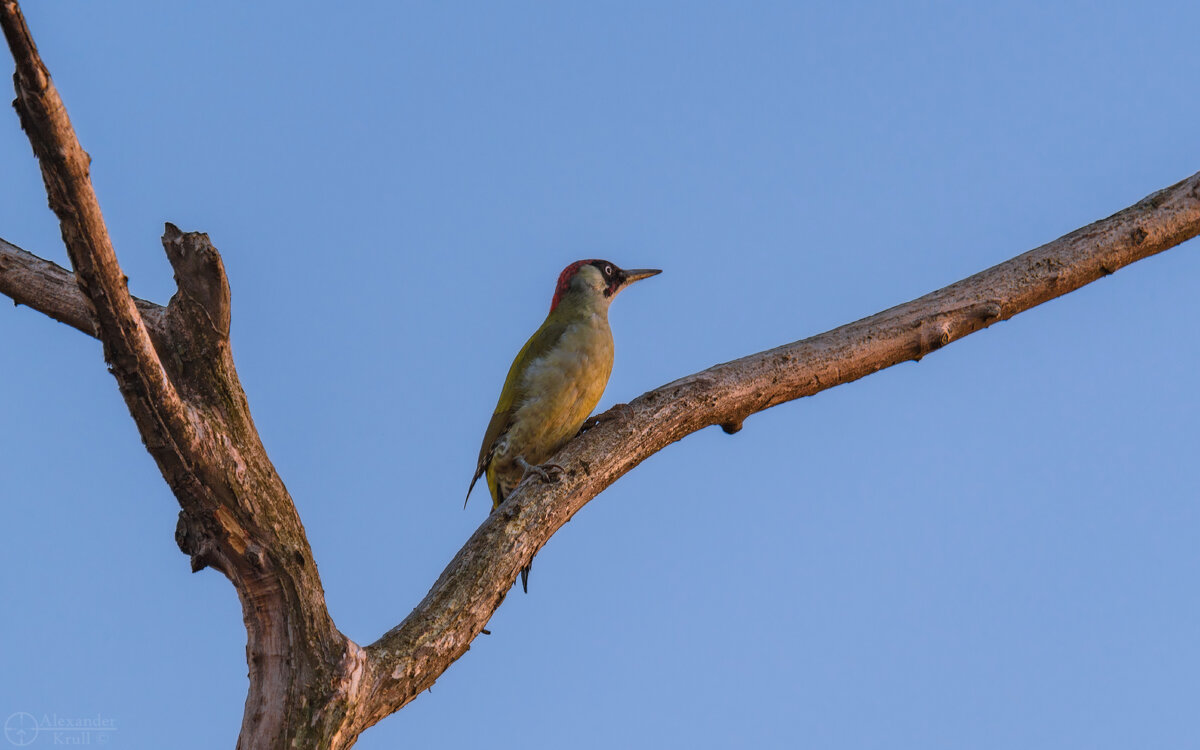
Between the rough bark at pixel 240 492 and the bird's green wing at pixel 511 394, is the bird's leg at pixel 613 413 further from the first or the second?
the bird's green wing at pixel 511 394

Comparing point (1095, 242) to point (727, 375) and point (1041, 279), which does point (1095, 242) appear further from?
point (727, 375)

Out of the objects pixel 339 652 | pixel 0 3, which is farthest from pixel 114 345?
pixel 339 652

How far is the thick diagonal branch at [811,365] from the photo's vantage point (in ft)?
14.7

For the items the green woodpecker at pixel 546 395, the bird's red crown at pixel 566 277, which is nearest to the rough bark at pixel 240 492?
the green woodpecker at pixel 546 395

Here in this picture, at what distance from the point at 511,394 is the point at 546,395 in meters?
0.32

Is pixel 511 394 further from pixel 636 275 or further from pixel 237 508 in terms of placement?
pixel 237 508

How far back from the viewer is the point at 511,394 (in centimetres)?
630

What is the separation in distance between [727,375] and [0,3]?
3.54m

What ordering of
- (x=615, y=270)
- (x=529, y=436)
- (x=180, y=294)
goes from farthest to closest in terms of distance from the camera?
(x=615, y=270)
(x=529, y=436)
(x=180, y=294)

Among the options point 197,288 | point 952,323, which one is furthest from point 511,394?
point 197,288

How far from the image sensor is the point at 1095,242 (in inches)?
217

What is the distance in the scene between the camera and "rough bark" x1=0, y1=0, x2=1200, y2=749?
308 cm

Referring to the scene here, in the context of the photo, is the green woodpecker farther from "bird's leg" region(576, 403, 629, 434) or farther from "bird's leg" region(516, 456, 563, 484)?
"bird's leg" region(516, 456, 563, 484)

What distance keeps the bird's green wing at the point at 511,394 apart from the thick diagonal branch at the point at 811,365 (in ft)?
4.12
